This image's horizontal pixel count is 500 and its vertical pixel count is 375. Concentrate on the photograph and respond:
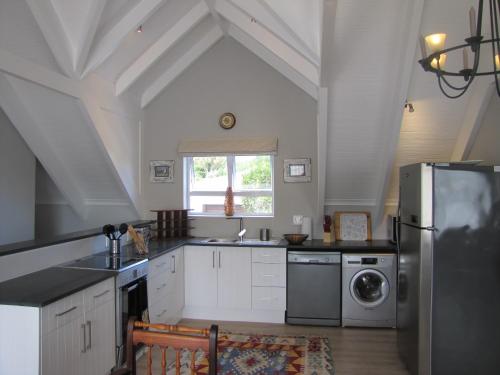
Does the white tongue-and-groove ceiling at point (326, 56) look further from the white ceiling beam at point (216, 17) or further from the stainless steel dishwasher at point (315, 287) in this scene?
the stainless steel dishwasher at point (315, 287)

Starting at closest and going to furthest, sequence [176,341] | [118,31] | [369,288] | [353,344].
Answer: [176,341] → [118,31] → [353,344] → [369,288]

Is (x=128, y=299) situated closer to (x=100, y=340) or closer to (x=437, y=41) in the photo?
(x=100, y=340)

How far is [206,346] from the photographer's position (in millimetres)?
1481

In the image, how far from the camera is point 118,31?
3.31 m

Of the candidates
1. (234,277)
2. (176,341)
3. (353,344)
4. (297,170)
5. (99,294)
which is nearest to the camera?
(176,341)

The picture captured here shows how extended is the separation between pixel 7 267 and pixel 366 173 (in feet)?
10.8

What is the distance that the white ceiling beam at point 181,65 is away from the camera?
4621 millimetres

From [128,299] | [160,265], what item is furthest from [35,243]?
[160,265]

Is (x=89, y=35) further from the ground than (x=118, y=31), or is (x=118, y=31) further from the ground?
(x=118, y=31)

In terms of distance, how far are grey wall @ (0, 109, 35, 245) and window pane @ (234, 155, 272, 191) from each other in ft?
7.91

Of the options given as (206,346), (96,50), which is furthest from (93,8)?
(206,346)

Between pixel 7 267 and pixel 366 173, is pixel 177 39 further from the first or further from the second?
pixel 7 267

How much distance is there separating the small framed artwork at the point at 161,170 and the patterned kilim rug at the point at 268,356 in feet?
6.69

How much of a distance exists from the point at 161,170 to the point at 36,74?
2.14 metres
